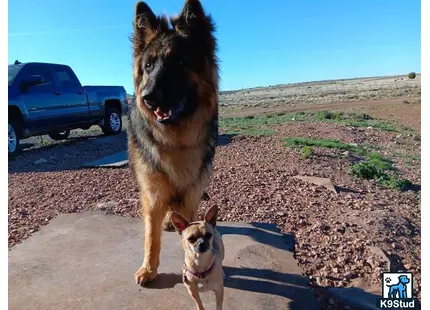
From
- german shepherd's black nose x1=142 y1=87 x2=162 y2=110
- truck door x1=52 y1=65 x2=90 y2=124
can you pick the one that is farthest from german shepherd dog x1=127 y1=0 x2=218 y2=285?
truck door x1=52 y1=65 x2=90 y2=124

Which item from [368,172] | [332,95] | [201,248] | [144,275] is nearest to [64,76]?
[368,172]

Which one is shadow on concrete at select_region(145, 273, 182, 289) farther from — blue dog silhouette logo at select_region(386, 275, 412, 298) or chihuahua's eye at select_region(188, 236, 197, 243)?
blue dog silhouette logo at select_region(386, 275, 412, 298)

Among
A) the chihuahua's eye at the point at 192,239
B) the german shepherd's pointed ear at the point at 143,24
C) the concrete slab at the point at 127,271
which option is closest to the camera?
the chihuahua's eye at the point at 192,239

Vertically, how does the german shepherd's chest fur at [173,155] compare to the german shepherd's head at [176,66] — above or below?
below

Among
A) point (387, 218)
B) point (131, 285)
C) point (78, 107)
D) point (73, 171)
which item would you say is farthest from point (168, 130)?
point (78, 107)

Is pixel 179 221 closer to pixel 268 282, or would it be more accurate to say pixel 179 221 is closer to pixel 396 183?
pixel 268 282

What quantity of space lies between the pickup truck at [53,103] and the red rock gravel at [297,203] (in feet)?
4.61

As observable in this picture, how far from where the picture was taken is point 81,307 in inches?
129

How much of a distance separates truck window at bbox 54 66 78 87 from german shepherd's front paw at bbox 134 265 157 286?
10.3 m

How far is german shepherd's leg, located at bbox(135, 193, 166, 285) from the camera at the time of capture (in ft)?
12.2

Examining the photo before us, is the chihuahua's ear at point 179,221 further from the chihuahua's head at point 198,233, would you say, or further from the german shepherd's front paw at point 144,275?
the german shepherd's front paw at point 144,275

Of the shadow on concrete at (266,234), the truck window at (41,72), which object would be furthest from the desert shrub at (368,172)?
the truck window at (41,72)

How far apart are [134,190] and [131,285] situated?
3338mm

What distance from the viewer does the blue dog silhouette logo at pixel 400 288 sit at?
3598 mm
